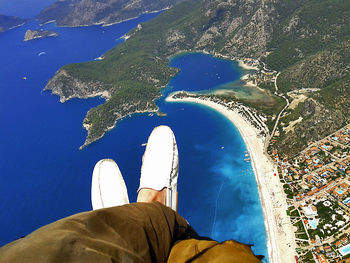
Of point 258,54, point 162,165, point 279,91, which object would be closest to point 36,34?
point 258,54

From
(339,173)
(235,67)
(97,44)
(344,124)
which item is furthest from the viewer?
(97,44)

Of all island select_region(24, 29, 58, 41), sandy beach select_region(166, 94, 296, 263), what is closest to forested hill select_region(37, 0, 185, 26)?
island select_region(24, 29, 58, 41)

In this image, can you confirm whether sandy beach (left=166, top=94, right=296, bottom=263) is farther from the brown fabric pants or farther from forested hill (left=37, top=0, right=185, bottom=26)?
forested hill (left=37, top=0, right=185, bottom=26)

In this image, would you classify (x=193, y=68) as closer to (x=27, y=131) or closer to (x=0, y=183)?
(x=27, y=131)

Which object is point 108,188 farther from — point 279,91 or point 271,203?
point 279,91

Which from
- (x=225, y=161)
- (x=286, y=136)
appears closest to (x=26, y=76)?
(x=225, y=161)
